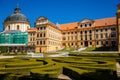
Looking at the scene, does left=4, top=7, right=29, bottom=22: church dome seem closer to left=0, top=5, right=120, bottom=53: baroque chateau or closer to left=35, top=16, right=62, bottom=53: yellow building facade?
left=0, top=5, right=120, bottom=53: baroque chateau

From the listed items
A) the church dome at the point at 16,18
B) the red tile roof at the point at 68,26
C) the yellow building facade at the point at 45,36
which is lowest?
the yellow building facade at the point at 45,36

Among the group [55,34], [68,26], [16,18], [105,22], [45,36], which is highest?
[16,18]

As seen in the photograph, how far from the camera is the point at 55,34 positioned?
230 feet

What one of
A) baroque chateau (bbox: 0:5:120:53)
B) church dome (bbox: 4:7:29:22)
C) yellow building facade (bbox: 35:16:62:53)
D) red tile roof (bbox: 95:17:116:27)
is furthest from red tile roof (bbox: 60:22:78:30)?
church dome (bbox: 4:7:29:22)

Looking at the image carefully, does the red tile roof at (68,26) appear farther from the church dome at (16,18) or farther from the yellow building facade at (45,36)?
the church dome at (16,18)

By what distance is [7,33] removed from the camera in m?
77.8

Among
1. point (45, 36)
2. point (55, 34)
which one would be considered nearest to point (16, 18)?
point (55, 34)

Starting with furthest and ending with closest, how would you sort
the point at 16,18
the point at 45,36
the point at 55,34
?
1. the point at 16,18
2. the point at 55,34
3. the point at 45,36

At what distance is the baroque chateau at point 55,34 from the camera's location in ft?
212

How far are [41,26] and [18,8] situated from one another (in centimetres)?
2760

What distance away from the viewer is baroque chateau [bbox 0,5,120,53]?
64.5 metres

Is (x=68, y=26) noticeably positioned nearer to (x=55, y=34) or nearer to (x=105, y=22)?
(x=55, y=34)

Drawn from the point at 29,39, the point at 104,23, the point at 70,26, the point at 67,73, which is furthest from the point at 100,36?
the point at 67,73

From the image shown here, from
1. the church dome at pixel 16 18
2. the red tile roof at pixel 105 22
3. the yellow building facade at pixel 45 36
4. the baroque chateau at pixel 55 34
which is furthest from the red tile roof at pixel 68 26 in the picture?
the church dome at pixel 16 18
